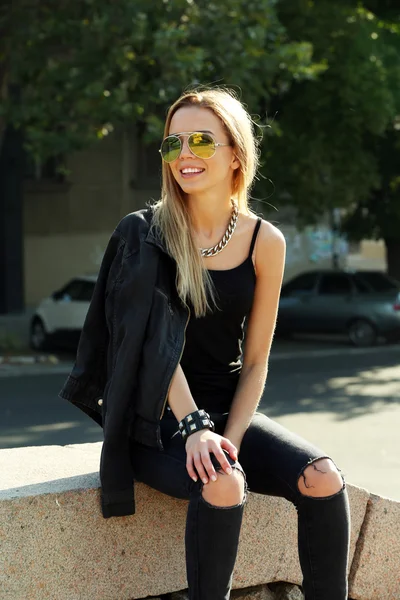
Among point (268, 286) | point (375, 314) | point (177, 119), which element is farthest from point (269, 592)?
point (375, 314)

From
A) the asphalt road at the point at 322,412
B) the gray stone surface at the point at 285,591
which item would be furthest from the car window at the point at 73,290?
the gray stone surface at the point at 285,591

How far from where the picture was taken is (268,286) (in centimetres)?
391

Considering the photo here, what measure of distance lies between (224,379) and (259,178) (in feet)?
35.9

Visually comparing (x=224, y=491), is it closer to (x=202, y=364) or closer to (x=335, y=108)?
(x=202, y=364)

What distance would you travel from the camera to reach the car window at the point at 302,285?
71.2 feet

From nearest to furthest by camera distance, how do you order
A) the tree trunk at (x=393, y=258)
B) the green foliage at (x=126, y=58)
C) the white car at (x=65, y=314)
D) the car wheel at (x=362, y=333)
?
the green foliage at (x=126, y=58) < the white car at (x=65, y=314) < the car wheel at (x=362, y=333) < the tree trunk at (x=393, y=258)

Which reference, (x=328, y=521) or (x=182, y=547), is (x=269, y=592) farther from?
(x=328, y=521)

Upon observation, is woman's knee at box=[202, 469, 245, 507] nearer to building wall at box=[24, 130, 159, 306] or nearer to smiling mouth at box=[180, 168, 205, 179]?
smiling mouth at box=[180, 168, 205, 179]

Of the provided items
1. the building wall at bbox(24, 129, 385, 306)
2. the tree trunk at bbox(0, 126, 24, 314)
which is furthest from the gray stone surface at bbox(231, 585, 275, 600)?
the building wall at bbox(24, 129, 385, 306)

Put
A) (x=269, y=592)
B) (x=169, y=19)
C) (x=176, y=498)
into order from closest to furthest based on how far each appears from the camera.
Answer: (x=176, y=498) < (x=269, y=592) < (x=169, y=19)

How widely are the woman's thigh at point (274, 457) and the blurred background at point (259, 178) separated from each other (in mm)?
4049

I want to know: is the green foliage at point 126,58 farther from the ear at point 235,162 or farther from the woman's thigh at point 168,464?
the woman's thigh at point 168,464

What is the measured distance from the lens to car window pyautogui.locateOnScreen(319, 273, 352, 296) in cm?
2131

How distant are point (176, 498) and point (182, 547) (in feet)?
0.79
